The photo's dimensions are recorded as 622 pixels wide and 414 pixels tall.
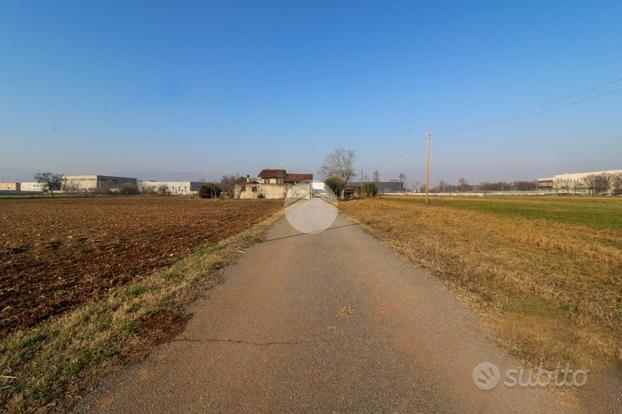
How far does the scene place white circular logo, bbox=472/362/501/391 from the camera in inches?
114

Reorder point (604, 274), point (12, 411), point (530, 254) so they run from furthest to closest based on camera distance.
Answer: point (530, 254), point (604, 274), point (12, 411)

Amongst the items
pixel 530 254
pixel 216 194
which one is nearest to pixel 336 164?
pixel 216 194

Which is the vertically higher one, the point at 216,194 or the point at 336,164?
the point at 336,164

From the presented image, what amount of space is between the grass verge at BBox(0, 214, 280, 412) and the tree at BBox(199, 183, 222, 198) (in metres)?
80.1

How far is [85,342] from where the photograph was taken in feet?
12.3

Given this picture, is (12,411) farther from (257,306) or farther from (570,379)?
(570,379)

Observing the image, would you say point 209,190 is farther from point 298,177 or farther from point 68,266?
point 68,266

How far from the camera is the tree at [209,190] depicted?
81881 millimetres

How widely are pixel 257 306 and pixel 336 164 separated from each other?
77342mm

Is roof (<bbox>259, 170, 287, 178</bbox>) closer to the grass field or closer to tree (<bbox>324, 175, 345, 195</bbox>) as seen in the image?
tree (<bbox>324, 175, 345, 195</bbox>)

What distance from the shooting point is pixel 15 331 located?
430cm

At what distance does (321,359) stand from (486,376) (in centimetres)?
177

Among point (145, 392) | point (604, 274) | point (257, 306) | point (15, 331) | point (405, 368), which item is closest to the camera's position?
point (145, 392)

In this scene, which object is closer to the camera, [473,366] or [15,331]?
[473,366]
